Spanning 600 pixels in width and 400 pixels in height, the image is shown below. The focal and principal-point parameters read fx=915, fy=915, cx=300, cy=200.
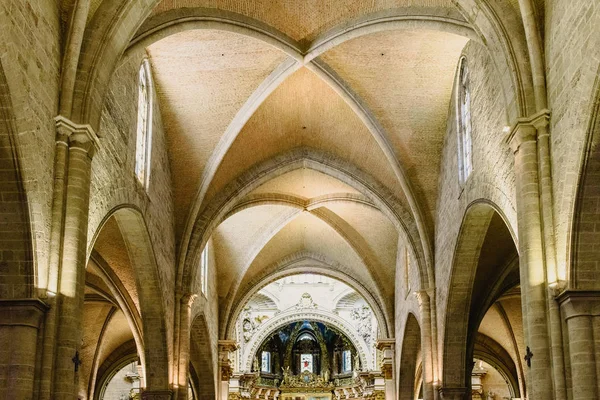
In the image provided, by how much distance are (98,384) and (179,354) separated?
10676 millimetres

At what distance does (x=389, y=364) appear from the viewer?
2998cm

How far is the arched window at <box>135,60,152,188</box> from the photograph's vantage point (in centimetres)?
1806

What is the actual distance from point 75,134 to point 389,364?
19.2 metres

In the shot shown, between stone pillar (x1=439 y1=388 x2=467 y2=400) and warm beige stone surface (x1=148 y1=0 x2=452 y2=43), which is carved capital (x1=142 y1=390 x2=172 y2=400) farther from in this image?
warm beige stone surface (x1=148 y1=0 x2=452 y2=43)

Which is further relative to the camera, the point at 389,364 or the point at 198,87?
the point at 389,364

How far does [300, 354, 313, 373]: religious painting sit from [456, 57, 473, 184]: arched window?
1143 inches

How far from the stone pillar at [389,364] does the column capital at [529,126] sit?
56.5 ft

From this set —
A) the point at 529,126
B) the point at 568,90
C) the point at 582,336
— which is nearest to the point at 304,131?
the point at 529,126

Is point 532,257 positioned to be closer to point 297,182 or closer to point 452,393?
A: point 452,393

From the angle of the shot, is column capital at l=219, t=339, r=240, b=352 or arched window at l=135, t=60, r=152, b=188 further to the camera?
column capital at l=219, t=339, r=240, b=352

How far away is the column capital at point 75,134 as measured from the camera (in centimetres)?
1270

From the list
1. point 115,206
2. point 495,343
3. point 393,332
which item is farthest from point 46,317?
point 495,343

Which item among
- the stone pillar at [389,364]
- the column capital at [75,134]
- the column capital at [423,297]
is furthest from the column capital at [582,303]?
the stone pillar at [389,364]

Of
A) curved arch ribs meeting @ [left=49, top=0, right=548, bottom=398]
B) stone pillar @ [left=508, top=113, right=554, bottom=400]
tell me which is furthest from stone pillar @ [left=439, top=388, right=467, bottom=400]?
stone pillar @ [left=508, top=113, right=554, bottom=400]
